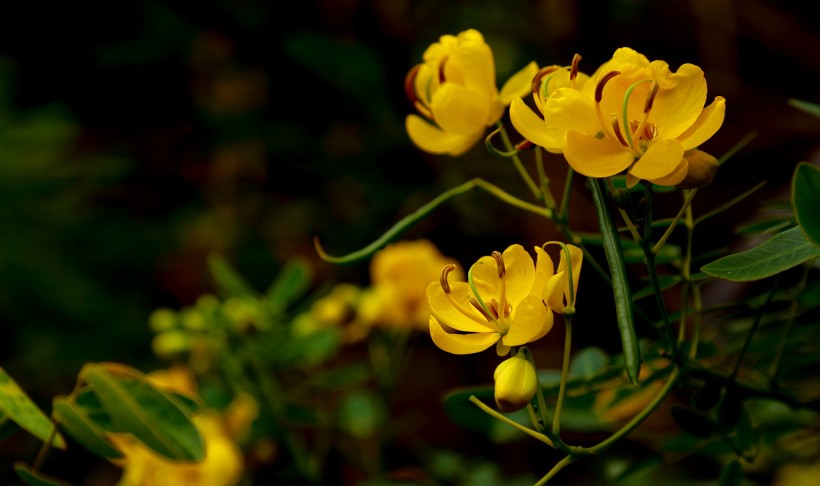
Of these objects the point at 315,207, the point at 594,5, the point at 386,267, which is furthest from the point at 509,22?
the point at 386,267

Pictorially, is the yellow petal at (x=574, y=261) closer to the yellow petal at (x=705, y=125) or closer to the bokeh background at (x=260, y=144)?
the yellow petal at (x=705, y=125)

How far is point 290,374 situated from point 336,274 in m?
0.77

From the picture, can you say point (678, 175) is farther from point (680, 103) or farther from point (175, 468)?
point (175, 468)

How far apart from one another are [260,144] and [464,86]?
150 cm

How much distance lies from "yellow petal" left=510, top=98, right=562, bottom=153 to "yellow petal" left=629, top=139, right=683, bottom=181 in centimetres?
4

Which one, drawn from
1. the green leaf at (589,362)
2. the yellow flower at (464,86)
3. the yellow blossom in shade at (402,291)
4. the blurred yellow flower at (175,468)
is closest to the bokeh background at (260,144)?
the yellow blossom in shade at (402,291)

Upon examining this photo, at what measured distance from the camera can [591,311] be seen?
2.48 feet

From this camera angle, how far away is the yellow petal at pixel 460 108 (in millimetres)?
461

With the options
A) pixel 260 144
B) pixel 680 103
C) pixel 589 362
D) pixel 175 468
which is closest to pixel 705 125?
pixel 680 103

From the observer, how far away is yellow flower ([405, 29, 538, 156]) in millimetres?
462

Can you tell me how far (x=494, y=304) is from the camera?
0.37 meters

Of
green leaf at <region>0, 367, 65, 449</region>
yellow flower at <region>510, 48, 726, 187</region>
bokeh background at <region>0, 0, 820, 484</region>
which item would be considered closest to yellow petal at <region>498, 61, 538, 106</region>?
yellow flower at <region>510, 48, 726, 187</region>

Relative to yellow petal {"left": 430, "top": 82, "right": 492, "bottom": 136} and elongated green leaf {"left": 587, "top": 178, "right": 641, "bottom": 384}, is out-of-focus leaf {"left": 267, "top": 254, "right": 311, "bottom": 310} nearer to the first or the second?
yellow petal {"left": 430, "top": 82, "right": 492, "bottom": 136}

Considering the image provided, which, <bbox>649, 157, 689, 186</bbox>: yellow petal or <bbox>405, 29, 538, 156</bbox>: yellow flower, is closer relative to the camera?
<bbox>649, 157, 689, 186</bbox>: yellow petal
